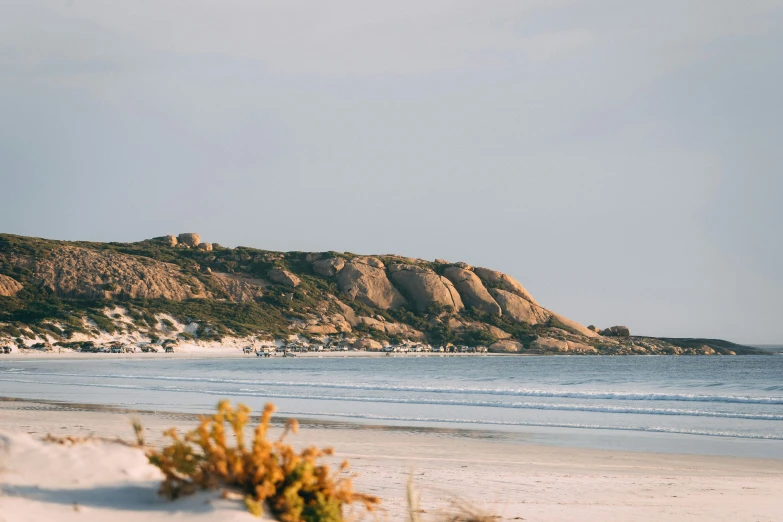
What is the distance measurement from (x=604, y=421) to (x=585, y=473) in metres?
10.5

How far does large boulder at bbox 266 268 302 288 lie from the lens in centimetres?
13350

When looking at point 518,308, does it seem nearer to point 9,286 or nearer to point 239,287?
point 239,287

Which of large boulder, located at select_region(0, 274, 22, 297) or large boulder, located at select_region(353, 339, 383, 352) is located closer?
large boulder, located at select_region(0, 274, 22, 297)

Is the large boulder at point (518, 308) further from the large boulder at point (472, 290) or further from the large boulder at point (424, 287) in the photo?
the large boulder at point (424, 287)

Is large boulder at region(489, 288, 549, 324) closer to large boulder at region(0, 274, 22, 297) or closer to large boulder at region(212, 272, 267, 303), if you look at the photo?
large boulder at region(212, 272, 267, 303)

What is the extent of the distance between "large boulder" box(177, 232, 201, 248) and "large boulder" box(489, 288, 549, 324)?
5591cm

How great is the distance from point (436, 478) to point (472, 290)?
443 ft

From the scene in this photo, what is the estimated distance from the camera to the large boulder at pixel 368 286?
453 ft

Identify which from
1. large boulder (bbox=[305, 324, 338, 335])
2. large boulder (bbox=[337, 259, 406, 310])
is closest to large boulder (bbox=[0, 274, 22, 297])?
large boulder (bbox=[305, 324, 338, 335])

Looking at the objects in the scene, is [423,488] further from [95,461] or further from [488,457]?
[95,461]

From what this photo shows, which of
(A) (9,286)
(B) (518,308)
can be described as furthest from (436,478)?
(B) (518,308)

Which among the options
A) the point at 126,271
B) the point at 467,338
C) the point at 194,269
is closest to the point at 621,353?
the point at 467,338

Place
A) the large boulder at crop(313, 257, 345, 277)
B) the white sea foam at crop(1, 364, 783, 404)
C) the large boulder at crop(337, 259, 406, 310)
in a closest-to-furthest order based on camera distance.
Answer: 1. the white sea foam at crop(1, 364, 783, 404)
2. the large boulder at crop(337, 259, 406, 310)
3. the large boulder at crop(313, 257, 345, 277)

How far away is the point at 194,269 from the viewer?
436 ft
